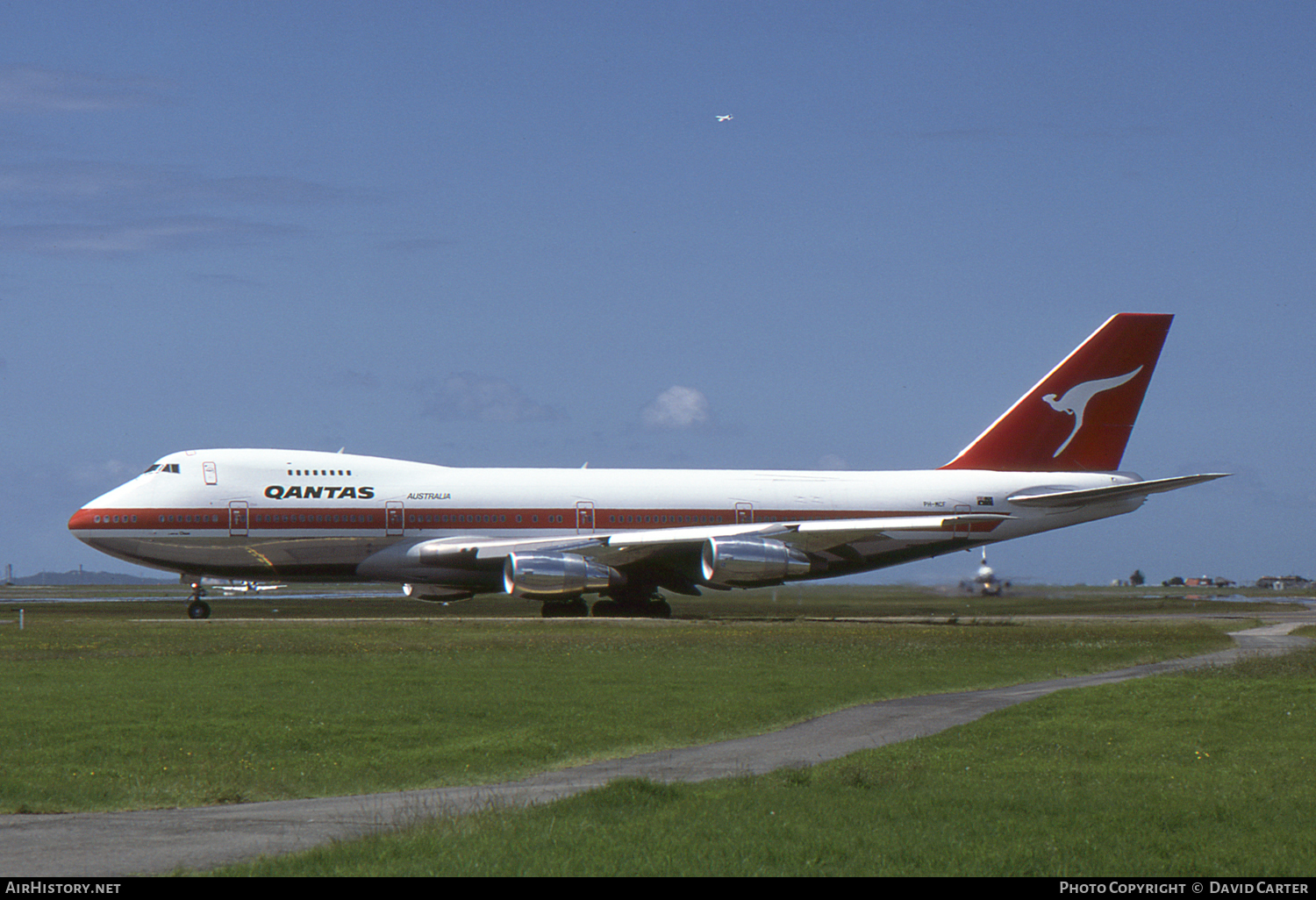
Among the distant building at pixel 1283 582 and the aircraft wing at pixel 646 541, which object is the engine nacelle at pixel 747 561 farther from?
the distant building at pixel 1283 582

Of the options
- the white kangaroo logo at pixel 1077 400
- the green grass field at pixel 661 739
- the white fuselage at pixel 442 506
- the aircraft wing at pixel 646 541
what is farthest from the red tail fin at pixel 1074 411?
the green grass field at pixel 661 739

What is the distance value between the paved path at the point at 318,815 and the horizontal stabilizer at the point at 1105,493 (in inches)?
998

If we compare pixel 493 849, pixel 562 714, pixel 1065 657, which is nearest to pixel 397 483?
pixel 1065 657

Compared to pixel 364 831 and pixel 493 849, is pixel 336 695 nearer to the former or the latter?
pixel 364 831

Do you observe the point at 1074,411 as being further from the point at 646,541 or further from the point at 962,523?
the point at 646,541

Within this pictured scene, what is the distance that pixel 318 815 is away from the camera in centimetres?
1180

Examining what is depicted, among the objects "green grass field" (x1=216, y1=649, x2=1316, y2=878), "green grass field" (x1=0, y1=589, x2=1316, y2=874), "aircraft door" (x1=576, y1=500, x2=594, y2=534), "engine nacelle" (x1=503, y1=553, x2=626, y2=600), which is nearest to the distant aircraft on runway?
"aircraft door" (x1=576, y1=500, x2=594, y2=534)

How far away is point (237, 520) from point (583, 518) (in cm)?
1079

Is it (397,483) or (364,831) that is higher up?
(397,483)

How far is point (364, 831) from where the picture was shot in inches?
423

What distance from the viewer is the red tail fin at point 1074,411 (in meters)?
48.1

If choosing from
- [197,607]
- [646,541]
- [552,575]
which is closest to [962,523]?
[646,541]

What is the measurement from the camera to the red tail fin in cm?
4809

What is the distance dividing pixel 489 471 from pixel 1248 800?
34.6 metres
